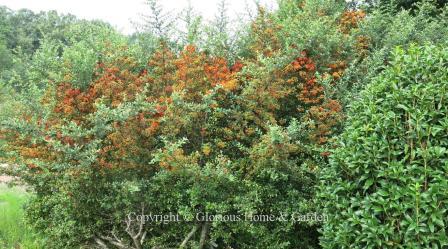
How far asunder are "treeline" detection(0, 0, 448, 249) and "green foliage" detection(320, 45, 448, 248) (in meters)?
0.01

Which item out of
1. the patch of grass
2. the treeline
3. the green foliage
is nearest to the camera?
the green foliage

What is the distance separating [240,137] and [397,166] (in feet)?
6.42

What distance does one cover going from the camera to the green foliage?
300 cm

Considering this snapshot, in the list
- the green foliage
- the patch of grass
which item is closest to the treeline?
the green foliage

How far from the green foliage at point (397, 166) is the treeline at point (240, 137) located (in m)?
0.01

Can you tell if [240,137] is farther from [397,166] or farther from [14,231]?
[14,231]

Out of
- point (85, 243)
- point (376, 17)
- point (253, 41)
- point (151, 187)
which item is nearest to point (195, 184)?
point (151, 187)

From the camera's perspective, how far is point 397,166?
310 cm

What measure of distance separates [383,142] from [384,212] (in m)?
0.49

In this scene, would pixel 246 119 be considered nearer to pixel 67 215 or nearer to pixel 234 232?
pixel 234 232

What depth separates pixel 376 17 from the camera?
19.5 feet

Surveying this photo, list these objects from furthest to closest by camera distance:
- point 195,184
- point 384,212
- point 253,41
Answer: point 253,41 → point 195,184 → point 384,212

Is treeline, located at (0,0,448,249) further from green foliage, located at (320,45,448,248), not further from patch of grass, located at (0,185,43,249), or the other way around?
patch of grass, located at (0,185,43,249)

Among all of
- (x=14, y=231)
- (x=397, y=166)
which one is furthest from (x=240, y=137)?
(x=14, y=231)
